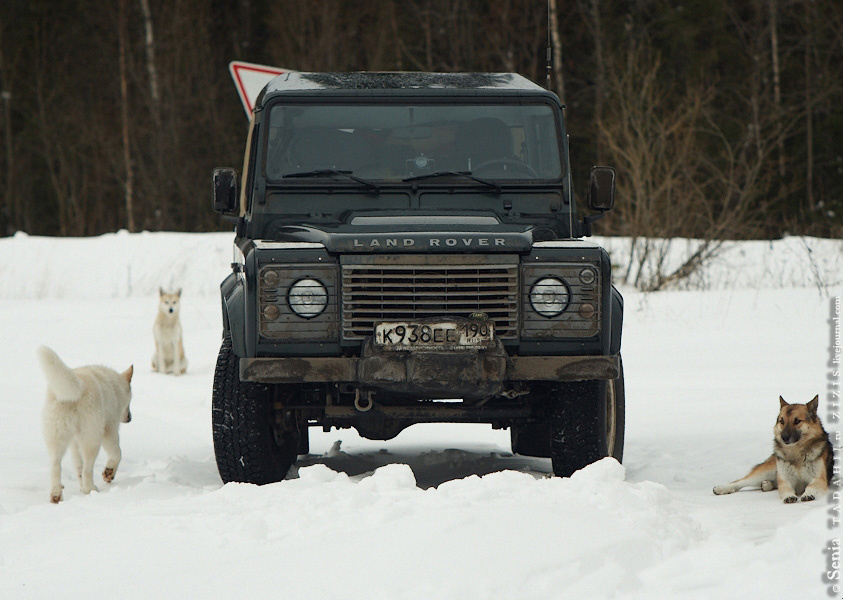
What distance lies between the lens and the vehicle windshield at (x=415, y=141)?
240 inches

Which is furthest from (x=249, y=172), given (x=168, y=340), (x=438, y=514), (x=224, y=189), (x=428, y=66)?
(x=428, y=66)

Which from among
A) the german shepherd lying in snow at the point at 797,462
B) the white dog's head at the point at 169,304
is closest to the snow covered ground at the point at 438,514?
the german shepherd lying in snow at the point at 797,462

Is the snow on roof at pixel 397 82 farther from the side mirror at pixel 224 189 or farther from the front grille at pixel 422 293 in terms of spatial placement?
the front grille at pixel 422 293

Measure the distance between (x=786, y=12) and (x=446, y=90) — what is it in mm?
22880

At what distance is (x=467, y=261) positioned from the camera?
5125 mm

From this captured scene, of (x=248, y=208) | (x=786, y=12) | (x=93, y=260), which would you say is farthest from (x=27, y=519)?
(x=786, y=12)

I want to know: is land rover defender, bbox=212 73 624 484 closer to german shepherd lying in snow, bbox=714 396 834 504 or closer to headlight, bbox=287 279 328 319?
headlight, bbox=287 279 328 319

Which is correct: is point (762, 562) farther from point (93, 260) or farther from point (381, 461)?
point (93, 260)

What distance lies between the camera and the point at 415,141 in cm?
618

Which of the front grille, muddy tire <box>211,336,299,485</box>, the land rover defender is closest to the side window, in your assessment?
the land rover defender

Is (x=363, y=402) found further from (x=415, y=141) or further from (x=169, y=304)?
(x=169, y=304)

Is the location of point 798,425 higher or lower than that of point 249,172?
lower

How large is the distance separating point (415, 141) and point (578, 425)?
72.9 inches

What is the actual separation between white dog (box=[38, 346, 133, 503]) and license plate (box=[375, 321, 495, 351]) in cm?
170
